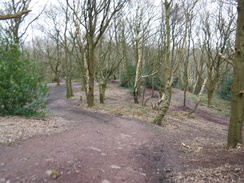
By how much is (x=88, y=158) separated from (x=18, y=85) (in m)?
4.59

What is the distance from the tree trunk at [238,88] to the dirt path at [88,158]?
1.53m

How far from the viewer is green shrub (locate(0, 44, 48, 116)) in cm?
709

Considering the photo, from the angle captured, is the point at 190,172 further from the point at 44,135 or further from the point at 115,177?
the point at 44,135

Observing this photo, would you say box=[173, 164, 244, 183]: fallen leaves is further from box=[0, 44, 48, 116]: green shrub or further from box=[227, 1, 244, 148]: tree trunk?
box=[0, 44, 48, 116]: green shrub

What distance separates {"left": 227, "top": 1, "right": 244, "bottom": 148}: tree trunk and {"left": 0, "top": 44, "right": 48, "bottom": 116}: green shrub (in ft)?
21.2

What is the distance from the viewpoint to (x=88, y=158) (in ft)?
13.6

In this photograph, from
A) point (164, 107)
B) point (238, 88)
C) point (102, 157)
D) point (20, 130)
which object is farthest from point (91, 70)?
point (238, 88)

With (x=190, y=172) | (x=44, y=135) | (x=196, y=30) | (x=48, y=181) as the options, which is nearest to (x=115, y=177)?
(x=48, y=181)

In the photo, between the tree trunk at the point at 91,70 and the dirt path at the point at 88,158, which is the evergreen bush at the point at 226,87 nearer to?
the tree trunk at the point at 91,70

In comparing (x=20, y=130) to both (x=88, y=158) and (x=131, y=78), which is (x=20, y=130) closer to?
(x=88, y=158)

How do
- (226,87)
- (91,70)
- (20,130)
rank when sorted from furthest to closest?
(226,87) → (91,70) → (20,130)

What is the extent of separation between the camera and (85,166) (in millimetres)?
3766

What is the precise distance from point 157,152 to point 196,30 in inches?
700

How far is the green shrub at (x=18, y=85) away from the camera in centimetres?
709
